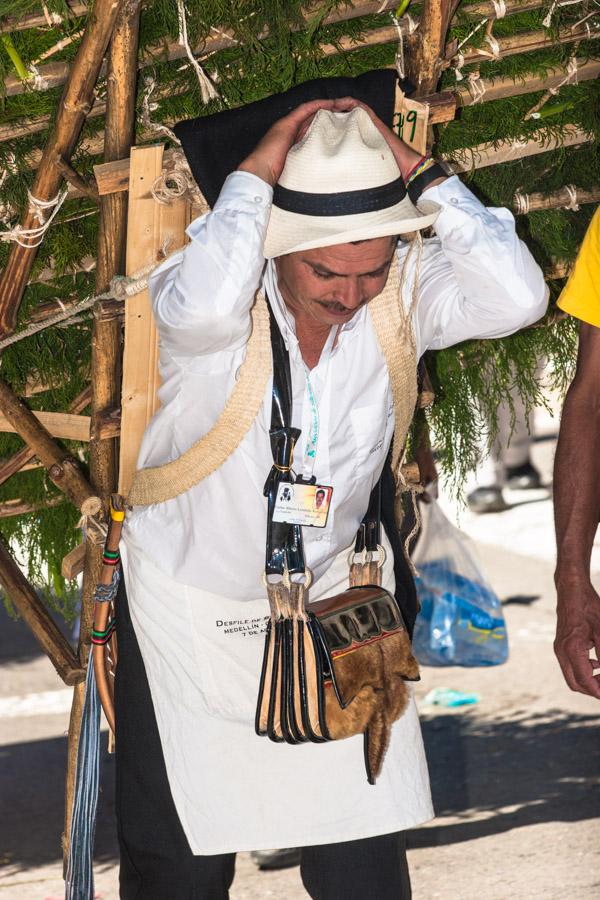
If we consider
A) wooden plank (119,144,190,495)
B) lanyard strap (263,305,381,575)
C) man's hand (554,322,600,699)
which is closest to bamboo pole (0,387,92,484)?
wooden plank (119,144,190,495)

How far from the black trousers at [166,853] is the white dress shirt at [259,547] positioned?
0.14 ft

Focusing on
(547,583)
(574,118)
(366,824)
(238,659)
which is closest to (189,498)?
(238,659)

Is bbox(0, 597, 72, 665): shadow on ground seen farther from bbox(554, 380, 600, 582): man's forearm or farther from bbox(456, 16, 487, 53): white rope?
bbox(456, 16, 487, 53): white rope

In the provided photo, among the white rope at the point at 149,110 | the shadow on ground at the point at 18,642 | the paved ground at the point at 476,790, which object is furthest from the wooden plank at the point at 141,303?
the shadow on ground at the point at 18,642

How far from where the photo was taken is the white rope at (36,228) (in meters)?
2.49

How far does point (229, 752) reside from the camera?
7.52 feet

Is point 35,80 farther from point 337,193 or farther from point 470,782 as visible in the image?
point 470,782

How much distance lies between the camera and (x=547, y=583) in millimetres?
6691

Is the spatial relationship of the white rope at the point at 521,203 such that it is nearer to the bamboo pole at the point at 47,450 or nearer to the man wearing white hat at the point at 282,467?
the man wearing white hat at the point at 282,467

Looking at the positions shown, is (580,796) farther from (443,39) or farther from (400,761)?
(443,39)

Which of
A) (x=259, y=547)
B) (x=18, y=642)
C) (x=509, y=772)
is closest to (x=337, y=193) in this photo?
(x=259, y=547)

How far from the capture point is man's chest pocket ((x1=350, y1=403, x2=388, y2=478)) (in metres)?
2.21

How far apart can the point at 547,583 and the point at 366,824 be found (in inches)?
180

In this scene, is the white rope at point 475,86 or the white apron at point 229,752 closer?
the white apron at point 229,752
